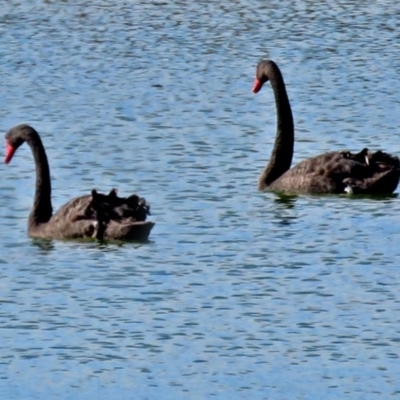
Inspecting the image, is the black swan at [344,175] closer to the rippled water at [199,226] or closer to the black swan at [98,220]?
the rippled water at [199,226]

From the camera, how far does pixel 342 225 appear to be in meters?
12.3

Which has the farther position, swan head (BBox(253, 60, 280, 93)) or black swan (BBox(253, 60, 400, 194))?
swan head (BBox(253, 60, 280, 93))

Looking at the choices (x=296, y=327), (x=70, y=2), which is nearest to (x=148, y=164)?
(x=296, y=327)

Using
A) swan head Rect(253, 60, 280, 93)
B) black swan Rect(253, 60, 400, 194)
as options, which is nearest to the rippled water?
black swan Rect(253, 60, 400, 194)

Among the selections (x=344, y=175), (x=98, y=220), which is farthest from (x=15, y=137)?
(x=344, y=175)

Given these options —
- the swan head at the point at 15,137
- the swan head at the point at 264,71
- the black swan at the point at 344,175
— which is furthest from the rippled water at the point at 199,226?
the swan head at the point at 264,71

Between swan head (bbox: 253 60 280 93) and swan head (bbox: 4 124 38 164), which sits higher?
swan head (bbox: 253 60 280 93)

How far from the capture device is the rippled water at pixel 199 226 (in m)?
8.91

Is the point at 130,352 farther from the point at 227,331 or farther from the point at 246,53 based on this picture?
the point at 246,53

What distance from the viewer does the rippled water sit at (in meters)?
8.91

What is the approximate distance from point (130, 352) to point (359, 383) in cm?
120

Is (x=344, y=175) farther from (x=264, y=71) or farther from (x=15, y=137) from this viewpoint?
(x=15, y=137)

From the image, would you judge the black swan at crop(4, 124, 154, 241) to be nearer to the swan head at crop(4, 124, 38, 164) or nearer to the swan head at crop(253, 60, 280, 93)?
the swan head at crop(4, 124, 38, 164)

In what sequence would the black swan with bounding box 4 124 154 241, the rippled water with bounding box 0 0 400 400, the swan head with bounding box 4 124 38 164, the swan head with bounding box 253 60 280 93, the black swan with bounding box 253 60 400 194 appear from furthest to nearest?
the swan head with bounding box 253 60 280 93 < the black swan with bounding box 253 60 400 194 < the swan head with bounding box 4 124 38 164 < the black swan with bounding box 4 124 154 241 < the rippled water with bounding box 0 0 400 400
